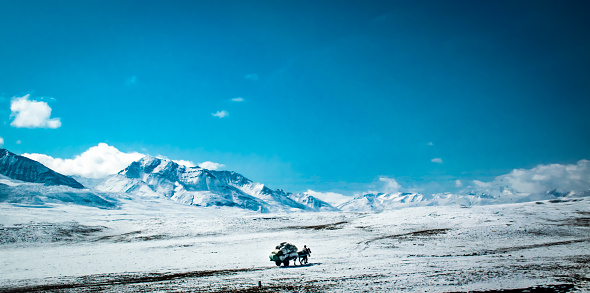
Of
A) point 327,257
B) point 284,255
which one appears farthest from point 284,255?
point 327,257

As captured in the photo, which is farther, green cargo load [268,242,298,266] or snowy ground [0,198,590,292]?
green cargo load [268,242,298,266]

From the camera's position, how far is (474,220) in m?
62.3

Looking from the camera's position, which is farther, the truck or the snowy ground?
the truck

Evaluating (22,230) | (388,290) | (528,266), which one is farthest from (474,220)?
(22,230)

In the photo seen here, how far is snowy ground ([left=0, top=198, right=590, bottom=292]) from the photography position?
21.4 meters

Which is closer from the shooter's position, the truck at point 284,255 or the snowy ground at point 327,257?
the snowy ground at point 327,257

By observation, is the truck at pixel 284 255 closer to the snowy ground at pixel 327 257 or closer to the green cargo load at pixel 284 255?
the green cargo load at pixel 284 255

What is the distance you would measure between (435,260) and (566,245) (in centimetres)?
1797

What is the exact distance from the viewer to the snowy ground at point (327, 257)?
21.4 m

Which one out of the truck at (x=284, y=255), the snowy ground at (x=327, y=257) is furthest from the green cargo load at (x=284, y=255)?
the snowy ground at (x=327, y=257)

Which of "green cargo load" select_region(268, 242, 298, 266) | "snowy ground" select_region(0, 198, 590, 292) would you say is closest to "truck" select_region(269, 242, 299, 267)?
"green cargo load" select_region(268, 242, 298, 266)

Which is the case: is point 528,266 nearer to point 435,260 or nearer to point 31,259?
point 435,260

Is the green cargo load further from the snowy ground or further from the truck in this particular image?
the snowy ground

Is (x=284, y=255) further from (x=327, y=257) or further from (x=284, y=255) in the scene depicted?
(x=327, y=257)
